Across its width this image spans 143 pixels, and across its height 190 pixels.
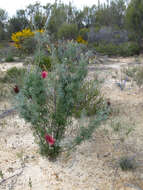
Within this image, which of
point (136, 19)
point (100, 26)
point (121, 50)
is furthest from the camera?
point (100, 26)

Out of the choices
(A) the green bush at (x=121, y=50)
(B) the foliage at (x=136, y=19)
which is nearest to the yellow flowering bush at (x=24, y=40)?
(A) the green bush at (x=121, y=50)

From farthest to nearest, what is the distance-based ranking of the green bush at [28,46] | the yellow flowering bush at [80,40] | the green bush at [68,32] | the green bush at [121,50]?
the green bush at [68,32]
the yellow flowering bush at [80,40]
the green bush at [121,50]
the green bush at [28,46]

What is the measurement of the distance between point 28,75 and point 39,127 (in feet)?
1.99

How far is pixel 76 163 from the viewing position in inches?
119

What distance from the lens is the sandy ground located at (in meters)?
2.67

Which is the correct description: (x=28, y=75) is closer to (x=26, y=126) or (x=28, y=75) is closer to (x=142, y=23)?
(x=26, y=126)

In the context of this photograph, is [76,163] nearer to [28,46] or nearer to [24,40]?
[28,46]

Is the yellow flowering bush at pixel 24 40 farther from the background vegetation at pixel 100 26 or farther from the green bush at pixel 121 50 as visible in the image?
the green bush at pixel 121 50

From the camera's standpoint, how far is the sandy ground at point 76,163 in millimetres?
2672

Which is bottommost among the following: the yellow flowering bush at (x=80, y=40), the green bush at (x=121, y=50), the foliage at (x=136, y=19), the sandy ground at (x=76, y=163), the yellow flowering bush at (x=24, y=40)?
the green bush at (x=121, y=50)

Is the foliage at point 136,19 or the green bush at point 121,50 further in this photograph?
the foliage at point 136,19

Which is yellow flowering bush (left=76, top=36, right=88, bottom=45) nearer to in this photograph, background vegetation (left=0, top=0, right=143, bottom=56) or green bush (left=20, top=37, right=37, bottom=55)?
background vegetation (left=0, top=0, right=143, bottom=56)

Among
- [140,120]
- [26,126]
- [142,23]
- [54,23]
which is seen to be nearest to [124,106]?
[140,120]

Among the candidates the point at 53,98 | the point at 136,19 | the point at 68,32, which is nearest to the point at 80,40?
the point at 68,32
